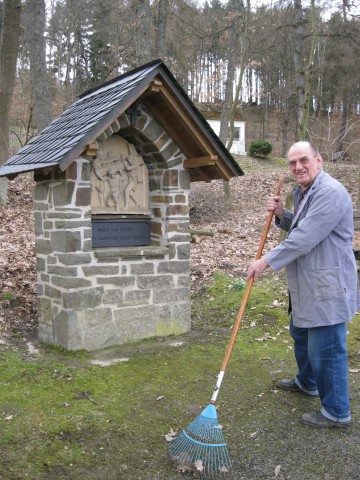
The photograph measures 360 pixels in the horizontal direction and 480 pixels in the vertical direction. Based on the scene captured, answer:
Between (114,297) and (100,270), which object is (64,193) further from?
(114,297)

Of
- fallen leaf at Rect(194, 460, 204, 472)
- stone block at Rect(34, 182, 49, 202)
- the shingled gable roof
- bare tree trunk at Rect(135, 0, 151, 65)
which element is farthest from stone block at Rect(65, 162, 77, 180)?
bare tree trunk at Rect(135, 0, 151, 65)

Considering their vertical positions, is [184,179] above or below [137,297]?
above

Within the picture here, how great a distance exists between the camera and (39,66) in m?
12.3

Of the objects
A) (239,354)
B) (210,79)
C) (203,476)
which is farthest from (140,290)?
(210,79)

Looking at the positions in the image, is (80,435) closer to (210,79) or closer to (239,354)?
(239,354)

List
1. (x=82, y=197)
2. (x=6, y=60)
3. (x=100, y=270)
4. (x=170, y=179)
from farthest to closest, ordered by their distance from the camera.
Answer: (x=6, y=60) < (x=170, y=179) < (x=100, y=270) < (x=82, y=197)

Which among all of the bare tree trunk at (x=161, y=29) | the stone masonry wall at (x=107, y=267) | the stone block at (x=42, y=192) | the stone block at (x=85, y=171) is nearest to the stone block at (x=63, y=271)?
the stone masonry wall at (x=107, y=267)

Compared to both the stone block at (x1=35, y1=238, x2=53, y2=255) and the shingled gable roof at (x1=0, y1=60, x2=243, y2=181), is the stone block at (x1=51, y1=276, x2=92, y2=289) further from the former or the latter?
the shingled gable roof at (x1=0, y1=60, x2=243, y2=181)

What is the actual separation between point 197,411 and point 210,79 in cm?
2589

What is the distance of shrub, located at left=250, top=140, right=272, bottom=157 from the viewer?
973 inches

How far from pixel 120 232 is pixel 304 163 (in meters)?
2.79

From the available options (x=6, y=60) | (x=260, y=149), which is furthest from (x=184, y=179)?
(x=260, y=149)

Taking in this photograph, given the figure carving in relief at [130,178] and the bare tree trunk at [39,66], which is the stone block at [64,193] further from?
the bare tree trunk at [39,66]

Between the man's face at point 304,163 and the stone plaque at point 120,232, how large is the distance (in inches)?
105
